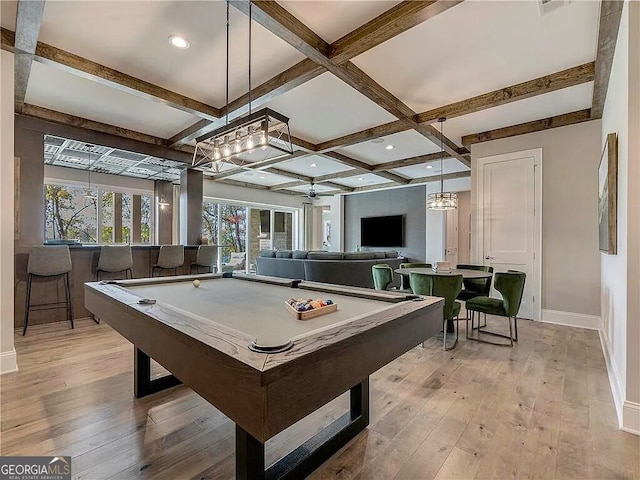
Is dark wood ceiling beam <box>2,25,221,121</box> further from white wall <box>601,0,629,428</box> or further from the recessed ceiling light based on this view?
white wall <box>601,0,629,428</box>

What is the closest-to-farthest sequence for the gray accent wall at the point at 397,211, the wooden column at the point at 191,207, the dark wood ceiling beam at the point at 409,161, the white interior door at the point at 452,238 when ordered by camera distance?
the dark wood ceiling beam at the point at 409,161, the wooden column at the point at 191,207, the white interior door at the point at 452,238, the gray accent wall at the point at 397,211

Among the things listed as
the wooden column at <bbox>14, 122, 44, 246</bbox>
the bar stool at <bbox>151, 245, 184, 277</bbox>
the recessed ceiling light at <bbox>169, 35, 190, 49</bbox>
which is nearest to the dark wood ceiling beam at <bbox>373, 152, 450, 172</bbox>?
the bar stool at <bbox>151, 245, 184, 277</bbox>

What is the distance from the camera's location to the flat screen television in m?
9.26

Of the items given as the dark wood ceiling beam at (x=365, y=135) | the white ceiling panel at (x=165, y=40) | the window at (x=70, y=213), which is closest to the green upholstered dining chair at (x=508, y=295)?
the dark wood ceiling beam at (x=365, y=135)

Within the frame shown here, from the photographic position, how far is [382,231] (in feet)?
31.4

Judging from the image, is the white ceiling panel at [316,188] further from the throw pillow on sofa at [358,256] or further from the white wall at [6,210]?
the white wall at [6,210]

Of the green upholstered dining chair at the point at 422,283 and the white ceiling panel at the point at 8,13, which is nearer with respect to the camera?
the white ceiling panel at the point at 8,13

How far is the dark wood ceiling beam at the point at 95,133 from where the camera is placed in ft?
13.7

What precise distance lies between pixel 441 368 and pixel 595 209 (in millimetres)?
3235

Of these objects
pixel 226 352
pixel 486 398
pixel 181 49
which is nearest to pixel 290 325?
pixel 226 352

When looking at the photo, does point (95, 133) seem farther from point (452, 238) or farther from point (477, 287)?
point (452, 238)

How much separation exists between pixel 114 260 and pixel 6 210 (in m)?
2.00

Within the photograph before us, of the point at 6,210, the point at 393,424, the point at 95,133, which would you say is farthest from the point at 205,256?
the point at 393,424

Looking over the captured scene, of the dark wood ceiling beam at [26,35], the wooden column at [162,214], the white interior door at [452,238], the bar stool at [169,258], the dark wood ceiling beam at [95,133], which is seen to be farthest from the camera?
the white interior door at [452,238]
